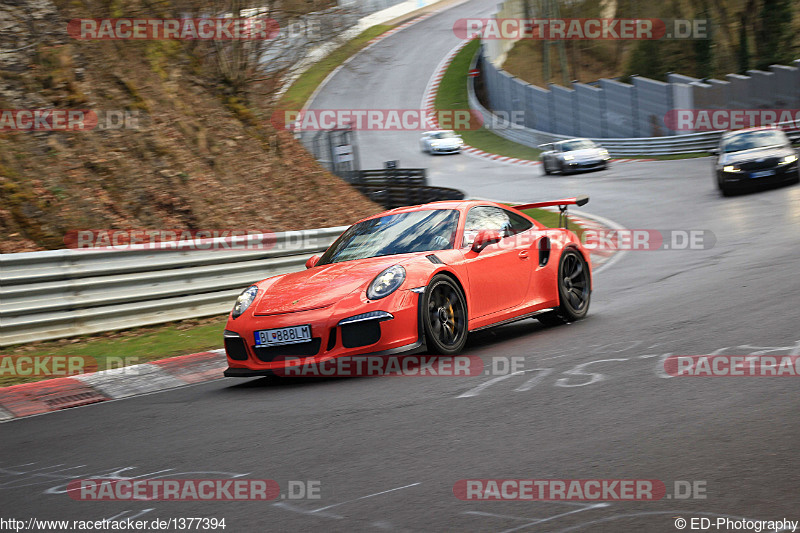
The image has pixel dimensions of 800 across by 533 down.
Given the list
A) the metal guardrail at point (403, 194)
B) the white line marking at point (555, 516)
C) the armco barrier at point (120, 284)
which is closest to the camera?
the white line marking at point (555, 516)

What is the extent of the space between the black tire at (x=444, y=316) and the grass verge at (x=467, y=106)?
2835cm

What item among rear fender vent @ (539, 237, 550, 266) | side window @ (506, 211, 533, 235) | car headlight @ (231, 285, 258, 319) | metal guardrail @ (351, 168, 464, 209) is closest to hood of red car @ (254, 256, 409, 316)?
car headlight @ (231, 285, 258, 319)

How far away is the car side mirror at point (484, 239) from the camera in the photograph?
8.05 metres

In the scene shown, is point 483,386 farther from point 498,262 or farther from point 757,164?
point 757,164

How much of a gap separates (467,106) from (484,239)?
53.2 meters

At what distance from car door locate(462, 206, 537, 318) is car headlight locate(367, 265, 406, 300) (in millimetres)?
808

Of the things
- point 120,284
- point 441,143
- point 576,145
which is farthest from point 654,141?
point 120,284

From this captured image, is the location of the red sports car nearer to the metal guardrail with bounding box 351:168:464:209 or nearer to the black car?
the metal guardrail with bounding box 351:168:464:209

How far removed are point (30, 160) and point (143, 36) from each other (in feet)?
17.3

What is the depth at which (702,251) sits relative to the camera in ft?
46.4

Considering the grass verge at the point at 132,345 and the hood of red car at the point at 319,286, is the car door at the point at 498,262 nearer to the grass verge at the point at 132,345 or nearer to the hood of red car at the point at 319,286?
the hood of red car at the point at 319,286

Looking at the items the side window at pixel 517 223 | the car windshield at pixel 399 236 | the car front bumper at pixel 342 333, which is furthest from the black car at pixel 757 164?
the car front bumper at pixel 342 333

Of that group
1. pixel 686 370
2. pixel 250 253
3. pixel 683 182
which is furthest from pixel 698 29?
pixel 686 370

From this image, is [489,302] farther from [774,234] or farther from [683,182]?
[683,182]
